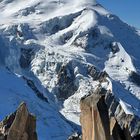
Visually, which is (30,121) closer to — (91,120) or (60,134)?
(91,120)

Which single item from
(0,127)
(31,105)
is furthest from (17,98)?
(0,127)

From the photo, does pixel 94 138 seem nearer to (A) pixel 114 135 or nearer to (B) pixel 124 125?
(A) pixel 114 135

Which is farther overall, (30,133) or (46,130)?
(46,130)

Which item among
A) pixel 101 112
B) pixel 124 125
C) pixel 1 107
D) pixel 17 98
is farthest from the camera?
pixel 17 98

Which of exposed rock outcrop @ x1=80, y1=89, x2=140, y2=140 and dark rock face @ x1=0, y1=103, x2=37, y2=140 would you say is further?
dark rock face @ x1=0, y1=103, x2=37, y2=140

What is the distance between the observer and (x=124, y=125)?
59.9ft

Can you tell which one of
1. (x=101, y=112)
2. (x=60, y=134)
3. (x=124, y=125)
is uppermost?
(x=101, y=112)

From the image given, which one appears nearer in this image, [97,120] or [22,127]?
[97,120]

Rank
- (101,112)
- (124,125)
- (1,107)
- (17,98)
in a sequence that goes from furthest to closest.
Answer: (17,98), (1,107), (124,125), (101,112)

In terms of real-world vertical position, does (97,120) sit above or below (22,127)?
above

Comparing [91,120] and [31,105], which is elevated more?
[91,120]

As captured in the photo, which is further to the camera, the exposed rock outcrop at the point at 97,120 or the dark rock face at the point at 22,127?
the dark rock face at the point at 22,127

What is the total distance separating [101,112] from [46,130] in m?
171

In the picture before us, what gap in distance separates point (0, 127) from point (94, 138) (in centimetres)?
279
